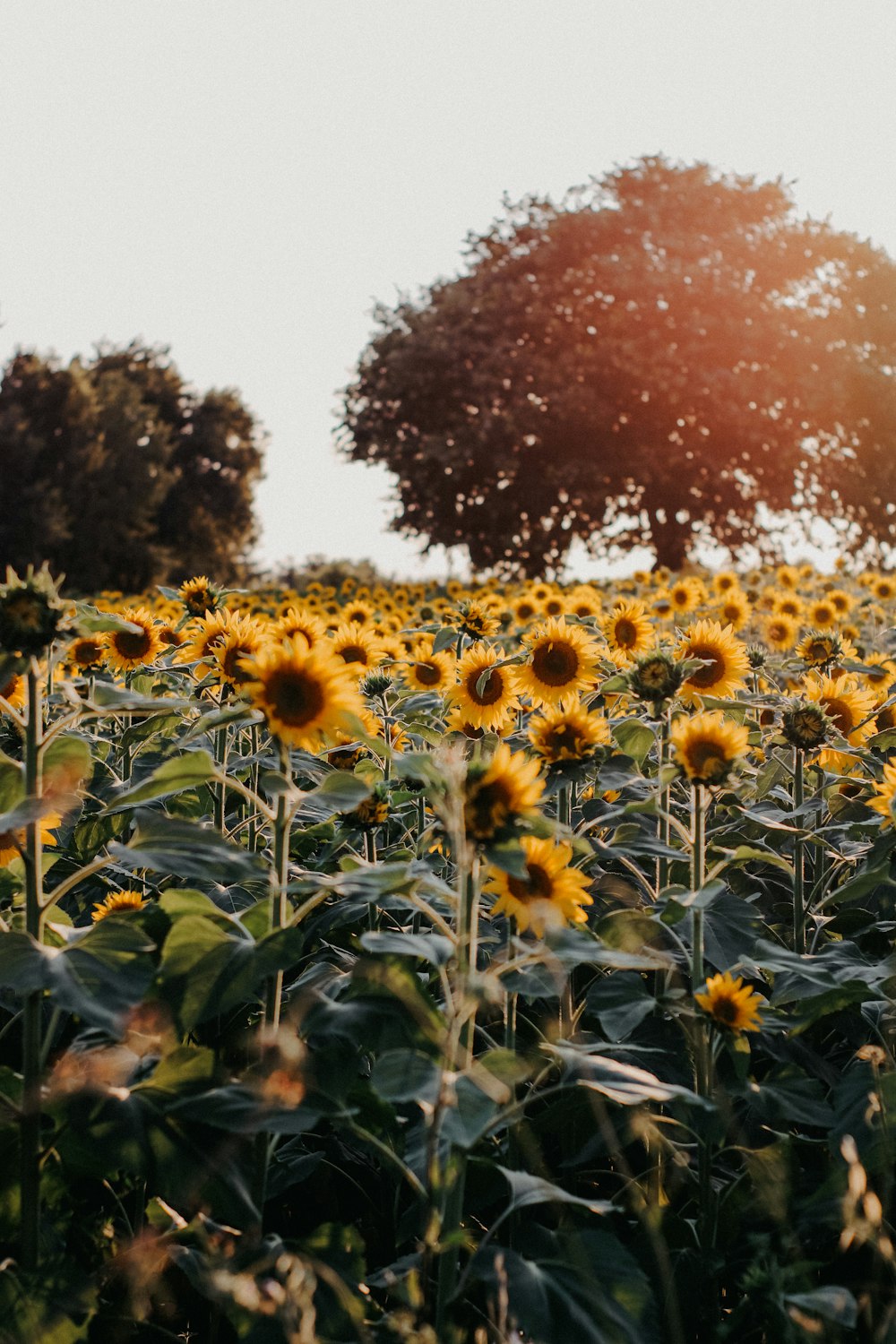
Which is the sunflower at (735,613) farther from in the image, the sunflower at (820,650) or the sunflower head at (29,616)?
the sunflower head at (29,616)

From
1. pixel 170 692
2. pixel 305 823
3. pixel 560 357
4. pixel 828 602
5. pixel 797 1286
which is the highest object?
pixel 560 357

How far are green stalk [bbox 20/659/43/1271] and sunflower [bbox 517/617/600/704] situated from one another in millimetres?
1960

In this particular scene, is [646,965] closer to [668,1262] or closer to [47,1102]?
[668,1262]

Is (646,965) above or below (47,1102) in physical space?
above

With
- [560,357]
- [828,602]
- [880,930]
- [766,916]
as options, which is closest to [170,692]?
[766,916]

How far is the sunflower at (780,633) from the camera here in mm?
6805

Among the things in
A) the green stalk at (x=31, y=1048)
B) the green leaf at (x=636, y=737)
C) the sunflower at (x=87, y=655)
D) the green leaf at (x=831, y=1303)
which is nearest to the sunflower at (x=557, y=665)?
the green leaf at (x=636, y=737)

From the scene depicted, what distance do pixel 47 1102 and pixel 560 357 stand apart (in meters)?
26.8

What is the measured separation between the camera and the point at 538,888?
6.75ft

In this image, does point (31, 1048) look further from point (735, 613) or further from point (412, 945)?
point (735, 613)

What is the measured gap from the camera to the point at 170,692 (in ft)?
14.2

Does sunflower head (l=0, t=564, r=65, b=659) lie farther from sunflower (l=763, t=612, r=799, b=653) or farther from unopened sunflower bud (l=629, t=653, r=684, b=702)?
sunflower (l=763, t=612, r=799, b=653)

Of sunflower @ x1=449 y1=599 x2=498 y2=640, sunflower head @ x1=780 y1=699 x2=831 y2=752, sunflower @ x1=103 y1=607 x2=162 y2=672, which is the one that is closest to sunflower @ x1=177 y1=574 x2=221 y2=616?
sunflower @ x1=103 y1=607 x2=162 y2=672

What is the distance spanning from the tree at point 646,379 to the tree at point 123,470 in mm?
11918
